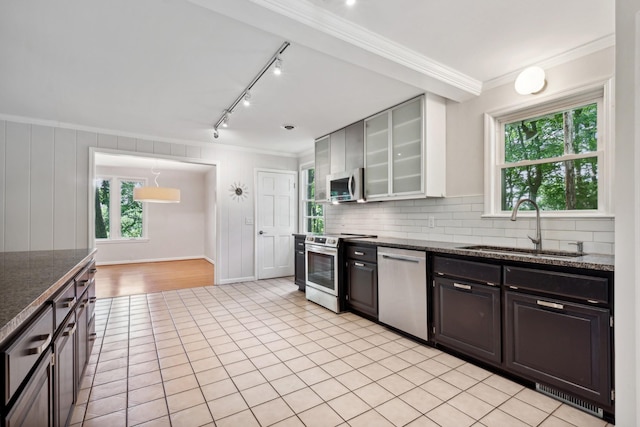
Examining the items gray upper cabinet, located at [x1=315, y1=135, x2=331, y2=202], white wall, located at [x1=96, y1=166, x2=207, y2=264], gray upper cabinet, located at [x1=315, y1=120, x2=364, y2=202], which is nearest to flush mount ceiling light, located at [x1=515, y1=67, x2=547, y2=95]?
gray upper cabinet, located at [x1=315, y1=120, x2=364, y2=202]

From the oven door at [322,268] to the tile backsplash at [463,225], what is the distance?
793 millimetres

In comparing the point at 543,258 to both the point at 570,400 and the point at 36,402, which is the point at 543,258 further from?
the point at 36,402

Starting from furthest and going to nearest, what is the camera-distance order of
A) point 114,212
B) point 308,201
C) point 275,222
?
1. point 114,212
2. point 308,201
3. point 275,222

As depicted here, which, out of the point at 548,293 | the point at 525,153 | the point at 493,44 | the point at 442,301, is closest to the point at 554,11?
the point at 493,44

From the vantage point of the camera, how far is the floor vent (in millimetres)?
1842

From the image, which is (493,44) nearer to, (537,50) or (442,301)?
(537,50)

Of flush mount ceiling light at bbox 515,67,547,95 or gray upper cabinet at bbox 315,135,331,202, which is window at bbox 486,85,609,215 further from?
gray upper cabinet at bbox 315,135,331,202

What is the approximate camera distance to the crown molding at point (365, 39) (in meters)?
1.87

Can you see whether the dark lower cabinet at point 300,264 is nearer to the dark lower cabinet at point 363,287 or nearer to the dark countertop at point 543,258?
the dark lower cabinet at point 363,287

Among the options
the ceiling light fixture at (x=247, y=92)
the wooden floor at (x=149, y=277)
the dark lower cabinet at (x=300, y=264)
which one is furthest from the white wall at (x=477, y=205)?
the wooden floor at (x=149, y=277)

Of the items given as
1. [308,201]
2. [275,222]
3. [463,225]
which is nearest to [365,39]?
[463,225]

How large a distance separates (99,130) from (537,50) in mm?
5286

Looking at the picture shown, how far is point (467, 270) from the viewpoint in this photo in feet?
8.04

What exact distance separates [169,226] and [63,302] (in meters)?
7.49
